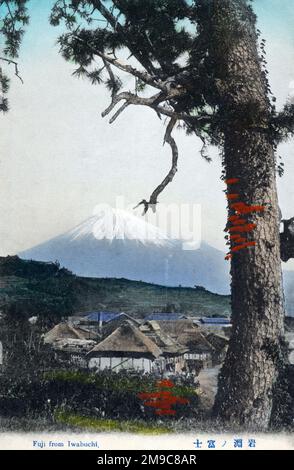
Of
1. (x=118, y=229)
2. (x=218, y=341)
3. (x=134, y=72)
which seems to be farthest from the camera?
(x=134, y=72)

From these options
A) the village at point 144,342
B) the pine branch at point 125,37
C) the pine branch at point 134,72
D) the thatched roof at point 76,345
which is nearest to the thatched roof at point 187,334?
the village at point 144,342

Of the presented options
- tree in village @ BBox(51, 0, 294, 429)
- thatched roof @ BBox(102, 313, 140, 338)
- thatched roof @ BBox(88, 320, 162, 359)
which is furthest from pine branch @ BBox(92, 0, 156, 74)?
thatched roof @ BBox(88, 320, 162, 359)

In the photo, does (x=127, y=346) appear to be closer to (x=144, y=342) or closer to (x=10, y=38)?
(x=144, y=342)

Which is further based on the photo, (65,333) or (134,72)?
(134,72)

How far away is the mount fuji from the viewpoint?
4855mm

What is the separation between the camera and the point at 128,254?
16.1 feet

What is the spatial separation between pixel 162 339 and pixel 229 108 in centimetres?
188

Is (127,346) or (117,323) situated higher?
(117,323)

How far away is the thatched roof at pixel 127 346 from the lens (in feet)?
15.7

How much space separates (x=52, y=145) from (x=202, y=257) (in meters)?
1.52

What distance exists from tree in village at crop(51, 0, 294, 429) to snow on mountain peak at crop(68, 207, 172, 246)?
0.66 ft

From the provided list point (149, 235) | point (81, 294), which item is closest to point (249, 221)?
point (149, 235)

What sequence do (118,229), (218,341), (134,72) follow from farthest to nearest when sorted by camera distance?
(134,72), (118,229), (218,341)

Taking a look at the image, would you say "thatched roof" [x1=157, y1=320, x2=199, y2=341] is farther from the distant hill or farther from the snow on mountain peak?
the snow on mountain peak
